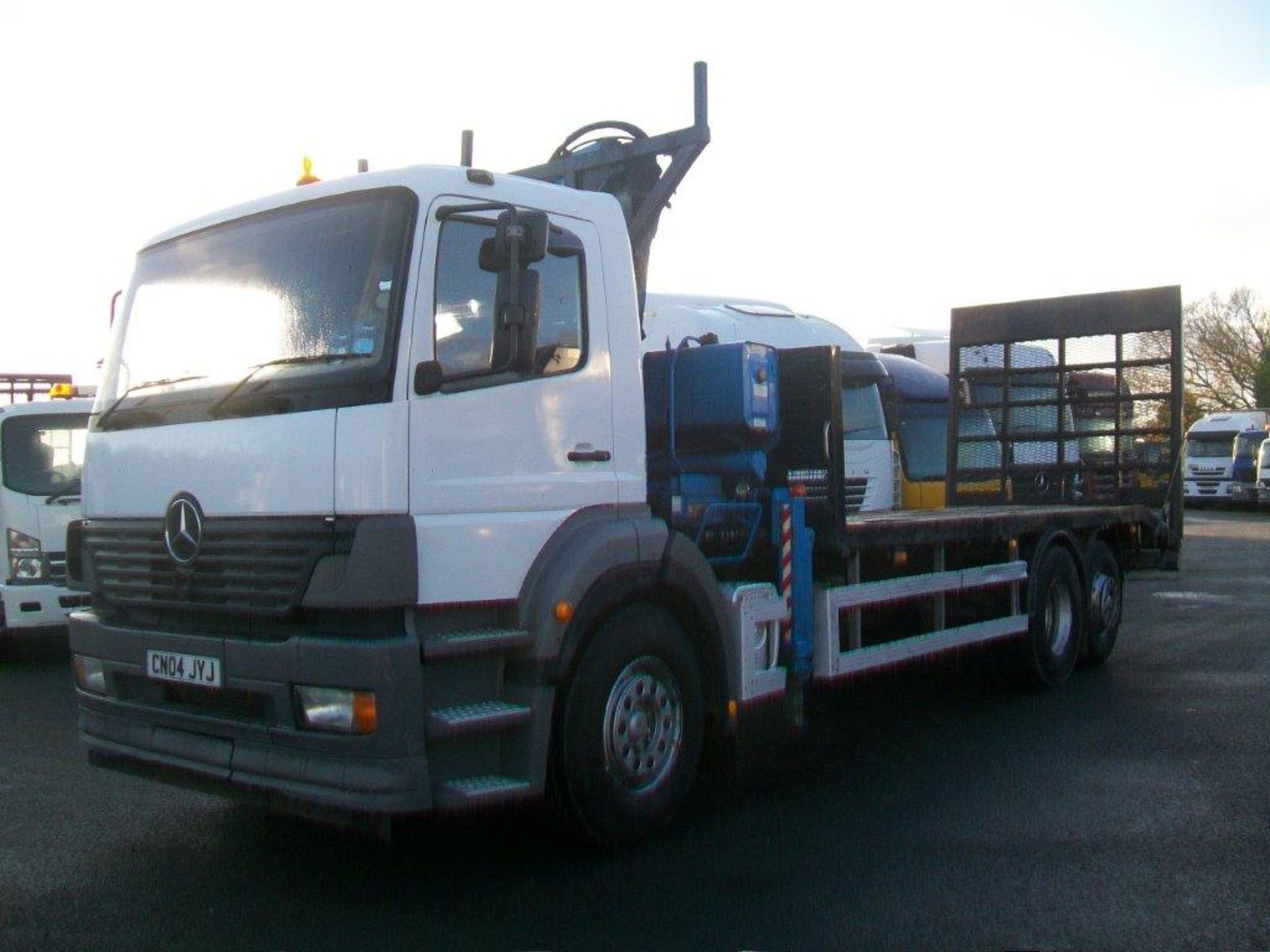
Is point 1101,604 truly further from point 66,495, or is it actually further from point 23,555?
point 23,555

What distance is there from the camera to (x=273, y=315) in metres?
4.90

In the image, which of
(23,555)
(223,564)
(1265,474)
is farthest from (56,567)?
(1265,474)

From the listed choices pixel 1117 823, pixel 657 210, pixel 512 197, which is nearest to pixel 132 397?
pixel 512 197

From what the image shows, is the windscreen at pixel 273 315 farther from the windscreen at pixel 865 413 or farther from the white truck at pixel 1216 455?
the white truck at pixel 1216 455

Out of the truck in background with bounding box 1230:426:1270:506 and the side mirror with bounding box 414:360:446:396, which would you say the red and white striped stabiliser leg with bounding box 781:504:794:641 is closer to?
the side mirror with bounding box 414:360:446:396

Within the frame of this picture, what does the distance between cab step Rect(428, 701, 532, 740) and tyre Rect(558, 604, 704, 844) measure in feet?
1.03

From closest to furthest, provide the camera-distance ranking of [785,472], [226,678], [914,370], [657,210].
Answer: [226,678] → [785,472] → [657,210] → [914,370]

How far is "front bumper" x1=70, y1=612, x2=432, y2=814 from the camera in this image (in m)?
4.36

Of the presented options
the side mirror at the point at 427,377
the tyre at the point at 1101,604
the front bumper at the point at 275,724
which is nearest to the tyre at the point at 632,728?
the front bumper at the point at 275,724

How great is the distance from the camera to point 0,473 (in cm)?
984

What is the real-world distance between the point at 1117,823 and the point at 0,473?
8.12m

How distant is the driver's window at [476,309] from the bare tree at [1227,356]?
2479 inches

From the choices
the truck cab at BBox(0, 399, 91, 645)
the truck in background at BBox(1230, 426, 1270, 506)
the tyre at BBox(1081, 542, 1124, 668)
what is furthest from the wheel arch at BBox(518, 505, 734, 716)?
the truck in background at BBox(1230, 426, 1270, 506)

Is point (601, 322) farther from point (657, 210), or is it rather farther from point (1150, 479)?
point (1150, 479)
